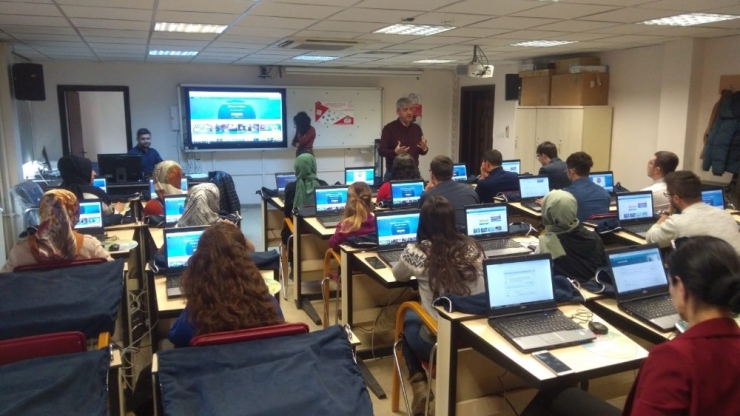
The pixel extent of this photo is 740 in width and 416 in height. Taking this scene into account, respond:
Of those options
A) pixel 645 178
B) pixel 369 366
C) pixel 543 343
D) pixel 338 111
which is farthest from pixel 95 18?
pixel 645 178

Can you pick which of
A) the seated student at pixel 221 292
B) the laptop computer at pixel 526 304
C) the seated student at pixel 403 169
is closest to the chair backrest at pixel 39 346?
the seated student at pixel 221 292

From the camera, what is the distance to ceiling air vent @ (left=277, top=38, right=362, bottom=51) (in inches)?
233

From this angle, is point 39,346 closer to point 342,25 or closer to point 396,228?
point 396,228

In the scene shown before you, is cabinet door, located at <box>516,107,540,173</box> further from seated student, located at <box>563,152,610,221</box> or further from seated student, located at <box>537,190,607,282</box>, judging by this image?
seated student, located at <box>537,190,607,282</box>

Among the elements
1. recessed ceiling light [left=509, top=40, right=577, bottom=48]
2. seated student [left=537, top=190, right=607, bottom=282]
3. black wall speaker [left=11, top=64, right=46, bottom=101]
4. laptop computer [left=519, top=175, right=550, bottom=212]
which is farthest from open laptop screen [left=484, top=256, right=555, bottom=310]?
black wall speaker [left=11, top=64, right=46, bottom=101]

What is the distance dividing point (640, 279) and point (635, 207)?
2.15m

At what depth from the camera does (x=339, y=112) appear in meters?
9.92

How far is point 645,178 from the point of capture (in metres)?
7.11

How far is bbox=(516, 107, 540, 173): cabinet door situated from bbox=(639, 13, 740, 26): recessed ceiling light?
10.3 ft

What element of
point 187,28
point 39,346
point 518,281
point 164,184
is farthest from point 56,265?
point 187,28

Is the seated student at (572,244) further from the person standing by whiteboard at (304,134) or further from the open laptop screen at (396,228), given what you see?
the person standing by whiteboard at (304,134)

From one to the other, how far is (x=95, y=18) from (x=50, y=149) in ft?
15.6

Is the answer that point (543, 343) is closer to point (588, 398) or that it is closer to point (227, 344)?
point (588, 398)

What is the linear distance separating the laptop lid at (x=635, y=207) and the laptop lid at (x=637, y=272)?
191 cm
